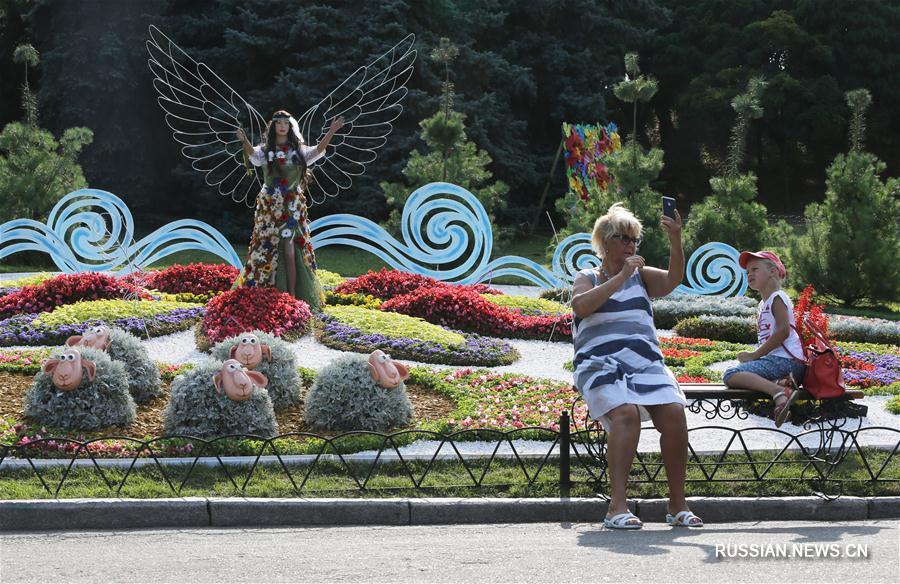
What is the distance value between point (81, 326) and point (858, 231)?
Answer: 1089 centimetres

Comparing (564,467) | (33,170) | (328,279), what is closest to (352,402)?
(564,467)

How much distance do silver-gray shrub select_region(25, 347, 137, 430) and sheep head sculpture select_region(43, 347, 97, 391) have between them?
2.4 inches

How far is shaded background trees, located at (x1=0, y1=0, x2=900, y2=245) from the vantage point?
2486 centimetres

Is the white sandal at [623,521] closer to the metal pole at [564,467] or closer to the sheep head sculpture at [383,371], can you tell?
the metal pole at [564,467]

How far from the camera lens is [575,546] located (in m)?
5.18

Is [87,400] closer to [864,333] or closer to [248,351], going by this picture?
[248,351]

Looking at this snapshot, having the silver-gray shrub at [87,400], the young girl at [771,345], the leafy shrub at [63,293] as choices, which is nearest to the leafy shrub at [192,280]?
the leafy shrub at [63,293]

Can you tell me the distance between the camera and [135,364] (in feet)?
26.8

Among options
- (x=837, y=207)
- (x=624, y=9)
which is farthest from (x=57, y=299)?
(x=624, y=9)

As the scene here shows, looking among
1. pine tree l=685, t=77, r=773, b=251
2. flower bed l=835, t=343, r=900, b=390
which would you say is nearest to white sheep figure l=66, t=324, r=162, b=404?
flower bed l=835, t=343, r=900, b=390

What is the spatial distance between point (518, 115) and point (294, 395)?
20947 millimetres

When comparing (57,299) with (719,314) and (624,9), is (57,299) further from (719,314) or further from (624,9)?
(624,9)

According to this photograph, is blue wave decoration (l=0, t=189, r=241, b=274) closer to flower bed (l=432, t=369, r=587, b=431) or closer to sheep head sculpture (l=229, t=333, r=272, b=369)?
flower bed (l=432, t=369, r=587, b=431)

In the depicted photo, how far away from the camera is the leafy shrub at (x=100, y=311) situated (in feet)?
35.6
